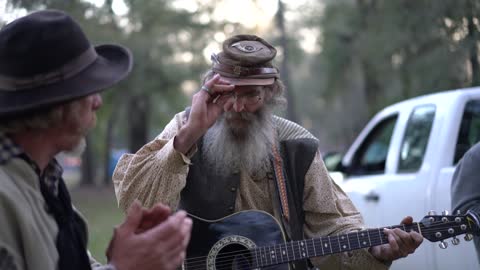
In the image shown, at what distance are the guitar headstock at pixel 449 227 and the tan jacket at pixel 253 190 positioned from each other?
305mm

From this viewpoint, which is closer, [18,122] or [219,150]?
[18,122]

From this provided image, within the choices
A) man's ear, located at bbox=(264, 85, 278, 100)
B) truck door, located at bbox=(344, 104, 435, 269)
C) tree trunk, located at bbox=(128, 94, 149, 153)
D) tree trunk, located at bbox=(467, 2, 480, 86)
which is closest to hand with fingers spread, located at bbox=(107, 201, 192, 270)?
man's ear, located at bbox=(264, 85, 278, 100)

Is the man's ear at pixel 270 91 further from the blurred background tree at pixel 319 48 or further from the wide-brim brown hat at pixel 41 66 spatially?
the blurred background tree at pixel 319 48

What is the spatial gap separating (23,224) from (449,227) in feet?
7.23

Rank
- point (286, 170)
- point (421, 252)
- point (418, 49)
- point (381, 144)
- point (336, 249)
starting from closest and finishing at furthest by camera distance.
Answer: point (336, 249) → point (286, 170) → point (421, 252) → point (381, 144) → point (418, 49)

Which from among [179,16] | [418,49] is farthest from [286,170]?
[179,16]

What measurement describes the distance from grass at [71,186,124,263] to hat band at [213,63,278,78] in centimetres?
259

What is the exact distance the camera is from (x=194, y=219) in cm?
336

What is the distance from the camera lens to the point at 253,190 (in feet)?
11.7

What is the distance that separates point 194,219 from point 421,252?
2.28 metres

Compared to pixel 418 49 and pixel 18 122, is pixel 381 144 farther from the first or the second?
pixel 418 49

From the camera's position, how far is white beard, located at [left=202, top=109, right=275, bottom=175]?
3.58 meters

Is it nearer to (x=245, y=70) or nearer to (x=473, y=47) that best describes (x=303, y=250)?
(x=245, y=70)

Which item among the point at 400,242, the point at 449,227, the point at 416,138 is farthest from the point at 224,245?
the point at 416,138
